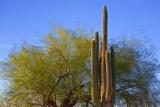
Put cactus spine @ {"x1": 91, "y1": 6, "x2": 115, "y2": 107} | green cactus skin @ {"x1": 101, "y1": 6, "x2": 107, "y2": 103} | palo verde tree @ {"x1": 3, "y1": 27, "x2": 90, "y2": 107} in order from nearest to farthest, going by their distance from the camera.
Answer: cactus spine @ {"x1": 91, "y1": 6, "x2": 115, "y2": 107} → green cactus skin @ {"x1": 101, "y1": 6, "x2": 107, "y2": 103} → palo verde tree @ {"x1": 3, "y1": 27, "x2": 90, "y2": 107}

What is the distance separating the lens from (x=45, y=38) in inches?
893

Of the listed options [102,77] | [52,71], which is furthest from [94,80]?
[52,71]

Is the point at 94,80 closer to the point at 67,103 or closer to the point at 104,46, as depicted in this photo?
the point at 104,46

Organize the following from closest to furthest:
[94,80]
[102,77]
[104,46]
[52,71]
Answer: [94,80] → [102,77] → [104,46] → [52,71]

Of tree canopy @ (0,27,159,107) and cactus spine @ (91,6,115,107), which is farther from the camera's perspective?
tree canopy @ (0,27,159,107)

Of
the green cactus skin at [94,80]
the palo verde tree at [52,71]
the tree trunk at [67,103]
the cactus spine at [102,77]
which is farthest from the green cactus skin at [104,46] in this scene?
the tree trunk at [67,103]

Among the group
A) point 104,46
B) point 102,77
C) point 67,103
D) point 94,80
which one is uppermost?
point 104,46

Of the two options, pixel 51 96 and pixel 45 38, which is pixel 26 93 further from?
pixel 45 38

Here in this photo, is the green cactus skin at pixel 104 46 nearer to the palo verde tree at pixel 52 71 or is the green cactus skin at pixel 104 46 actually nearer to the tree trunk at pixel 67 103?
the palo verde tree at pixel 52 71

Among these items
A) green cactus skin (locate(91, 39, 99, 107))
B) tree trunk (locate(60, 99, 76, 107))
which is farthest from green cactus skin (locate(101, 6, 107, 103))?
tree trunk (locate(60, 99, 76, 107))

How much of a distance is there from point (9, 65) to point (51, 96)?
2873 mm

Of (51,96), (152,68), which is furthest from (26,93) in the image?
(152,68)

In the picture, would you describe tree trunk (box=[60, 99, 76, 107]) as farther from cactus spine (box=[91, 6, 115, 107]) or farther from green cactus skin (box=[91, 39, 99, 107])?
green cactus skin (box=[91, 39, 99, 107])

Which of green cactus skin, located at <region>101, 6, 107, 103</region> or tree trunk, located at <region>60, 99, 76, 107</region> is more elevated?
green cactus skin, located at <region>101, 6, 107, 103</region>
